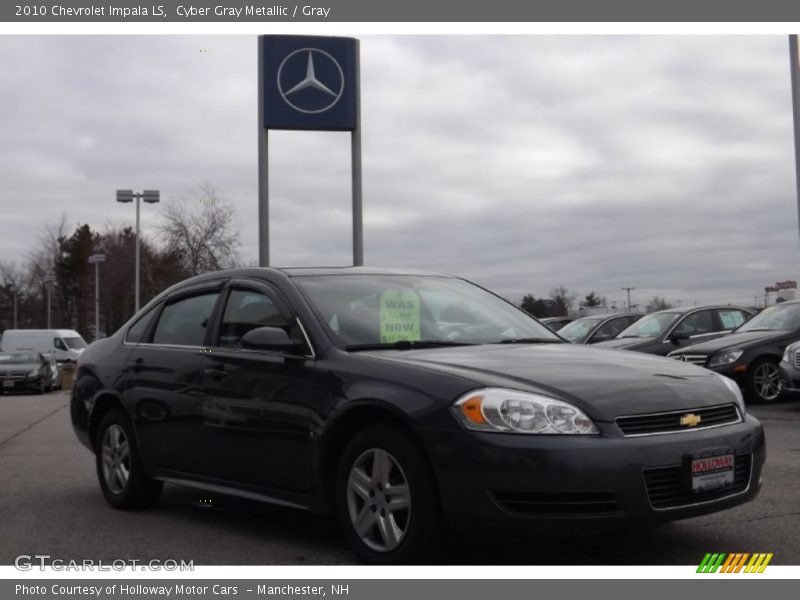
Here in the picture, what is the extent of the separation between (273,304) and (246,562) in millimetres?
1517

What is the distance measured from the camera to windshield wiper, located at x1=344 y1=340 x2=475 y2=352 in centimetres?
549

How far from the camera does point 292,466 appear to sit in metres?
5.47

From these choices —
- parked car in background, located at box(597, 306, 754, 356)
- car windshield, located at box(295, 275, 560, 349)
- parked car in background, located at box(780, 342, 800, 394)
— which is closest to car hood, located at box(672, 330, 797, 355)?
parked car in background, located at box(780, 342, 800, 394)

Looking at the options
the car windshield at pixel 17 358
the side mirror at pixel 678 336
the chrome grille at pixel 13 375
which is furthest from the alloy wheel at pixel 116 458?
the car windshield at pixel 17 358

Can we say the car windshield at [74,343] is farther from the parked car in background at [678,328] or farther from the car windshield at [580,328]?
the parked car in background at [678,328]

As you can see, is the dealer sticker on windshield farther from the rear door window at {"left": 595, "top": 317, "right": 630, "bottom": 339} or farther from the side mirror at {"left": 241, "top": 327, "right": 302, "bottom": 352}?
the rear door window at {"left": 595, "top": 317, "right": 630, "bottom": 339}

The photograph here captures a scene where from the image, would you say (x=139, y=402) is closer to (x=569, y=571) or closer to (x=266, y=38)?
(x=569, y=571)

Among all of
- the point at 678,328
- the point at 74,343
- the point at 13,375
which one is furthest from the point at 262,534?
the point at 74,343

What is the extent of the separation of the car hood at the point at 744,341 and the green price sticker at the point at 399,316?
396 inches

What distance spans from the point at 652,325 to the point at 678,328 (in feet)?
2.48

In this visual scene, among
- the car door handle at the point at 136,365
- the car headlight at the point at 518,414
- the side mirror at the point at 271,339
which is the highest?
the side mirror at the point at 271,339

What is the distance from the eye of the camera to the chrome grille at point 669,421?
4.62 metres

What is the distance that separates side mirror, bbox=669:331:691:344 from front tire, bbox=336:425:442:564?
13.1m
